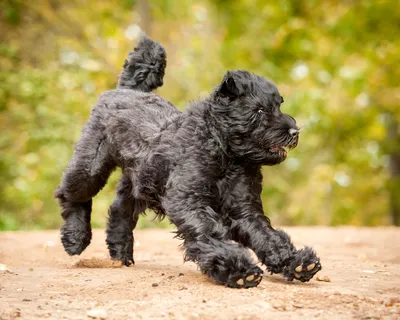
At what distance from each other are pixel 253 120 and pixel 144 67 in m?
1.93

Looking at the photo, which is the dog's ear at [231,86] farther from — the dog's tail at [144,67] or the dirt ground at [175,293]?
the dog's tail at [144,67]

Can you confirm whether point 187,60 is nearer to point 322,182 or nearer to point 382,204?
point 322,182

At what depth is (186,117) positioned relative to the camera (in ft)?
16.4

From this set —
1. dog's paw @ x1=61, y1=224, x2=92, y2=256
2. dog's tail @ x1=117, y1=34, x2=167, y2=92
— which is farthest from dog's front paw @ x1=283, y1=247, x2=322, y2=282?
dog's tail @ x1=117, y1=34, x2=167, y2=92

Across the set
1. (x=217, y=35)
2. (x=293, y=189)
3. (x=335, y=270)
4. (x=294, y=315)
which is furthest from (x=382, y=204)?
(x=294, y=315)

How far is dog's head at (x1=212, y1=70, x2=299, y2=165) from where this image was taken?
4.61 metres

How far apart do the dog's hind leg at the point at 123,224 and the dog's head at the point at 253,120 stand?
1.56 meters

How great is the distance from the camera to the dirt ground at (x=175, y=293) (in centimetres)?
363

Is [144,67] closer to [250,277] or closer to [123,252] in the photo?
[123,252]

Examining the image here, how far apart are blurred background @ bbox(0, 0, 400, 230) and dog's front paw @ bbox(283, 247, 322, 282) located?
8.59m

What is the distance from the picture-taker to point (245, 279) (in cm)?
421

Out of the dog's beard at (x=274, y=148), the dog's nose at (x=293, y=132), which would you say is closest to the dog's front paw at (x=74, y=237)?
the dog's beard at (x=274, y=148)

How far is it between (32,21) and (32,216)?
4733mm

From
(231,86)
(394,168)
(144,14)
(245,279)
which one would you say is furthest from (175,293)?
(394,168)
